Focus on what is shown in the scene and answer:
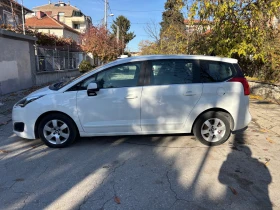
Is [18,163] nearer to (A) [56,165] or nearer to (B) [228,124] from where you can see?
(A) [56,165]

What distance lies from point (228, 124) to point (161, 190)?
213cm

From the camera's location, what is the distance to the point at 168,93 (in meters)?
4.35

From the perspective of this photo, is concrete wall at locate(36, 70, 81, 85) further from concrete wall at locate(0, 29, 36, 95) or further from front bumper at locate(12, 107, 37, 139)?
front bumper at locate(12, 107, 37, 139)

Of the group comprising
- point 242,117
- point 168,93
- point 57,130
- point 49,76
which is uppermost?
point 168,93

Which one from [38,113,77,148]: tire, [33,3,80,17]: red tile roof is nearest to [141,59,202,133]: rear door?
[38,113,77,148]: tire

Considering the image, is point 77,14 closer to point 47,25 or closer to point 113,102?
point 47,25

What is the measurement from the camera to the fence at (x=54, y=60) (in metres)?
13.8

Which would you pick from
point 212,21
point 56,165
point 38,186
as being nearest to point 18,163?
point 56,165

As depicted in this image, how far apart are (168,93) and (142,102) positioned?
50 cm

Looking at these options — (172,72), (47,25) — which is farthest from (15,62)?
(47,25)

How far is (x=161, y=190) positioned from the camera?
10.2 ft

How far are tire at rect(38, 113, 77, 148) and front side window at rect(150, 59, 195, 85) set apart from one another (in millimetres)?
1728

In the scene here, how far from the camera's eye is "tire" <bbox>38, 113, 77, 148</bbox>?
4391mm

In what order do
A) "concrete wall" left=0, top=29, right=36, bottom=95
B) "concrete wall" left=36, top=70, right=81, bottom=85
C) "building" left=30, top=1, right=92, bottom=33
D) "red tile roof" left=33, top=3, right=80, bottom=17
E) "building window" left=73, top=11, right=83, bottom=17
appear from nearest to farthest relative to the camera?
"concrete wall" left=0, top=29, right=36, bottom=95, "concrete wall" left=36, top=70, right=81, bottom=85, "building" left=30, top=1, right=92, bottom=33, "red tile roof" left=33, top=3, right=80, bottom=17, "building window" left=73, top=11, right=83, bottom=17
